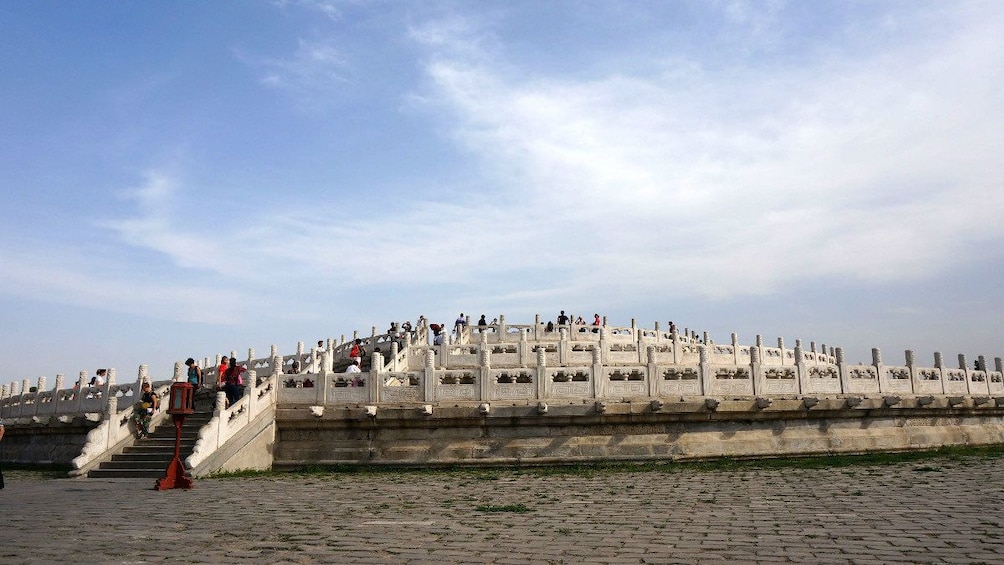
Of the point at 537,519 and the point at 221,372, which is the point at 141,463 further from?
the point at 537,519

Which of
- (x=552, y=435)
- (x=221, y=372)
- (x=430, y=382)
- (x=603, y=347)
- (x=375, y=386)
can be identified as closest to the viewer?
(x=552, y=435)

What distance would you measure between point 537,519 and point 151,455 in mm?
11089

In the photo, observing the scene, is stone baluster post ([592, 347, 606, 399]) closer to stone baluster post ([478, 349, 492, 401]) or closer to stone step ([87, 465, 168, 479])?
stone baluster post ([478, 349, 492, 401])

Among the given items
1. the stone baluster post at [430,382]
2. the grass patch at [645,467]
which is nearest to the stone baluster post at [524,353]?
the stone baluster post at [430,382]

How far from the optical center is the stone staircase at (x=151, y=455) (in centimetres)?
1530

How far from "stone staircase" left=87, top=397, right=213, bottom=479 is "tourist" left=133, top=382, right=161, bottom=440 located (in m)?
0.20

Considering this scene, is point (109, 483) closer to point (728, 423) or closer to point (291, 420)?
point (291, 420)

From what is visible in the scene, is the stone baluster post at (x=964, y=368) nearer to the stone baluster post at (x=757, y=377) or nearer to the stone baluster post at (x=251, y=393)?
the stone baluster post at (x=757, y=377)

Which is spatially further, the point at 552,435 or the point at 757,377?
the point at 757,377

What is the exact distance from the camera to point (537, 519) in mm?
8602

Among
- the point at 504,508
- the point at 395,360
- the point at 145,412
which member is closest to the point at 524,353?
the point at 395,360

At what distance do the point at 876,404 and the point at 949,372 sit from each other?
399cm

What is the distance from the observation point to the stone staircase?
15304 millimetres

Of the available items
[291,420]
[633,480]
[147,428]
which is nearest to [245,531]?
[633,480]
